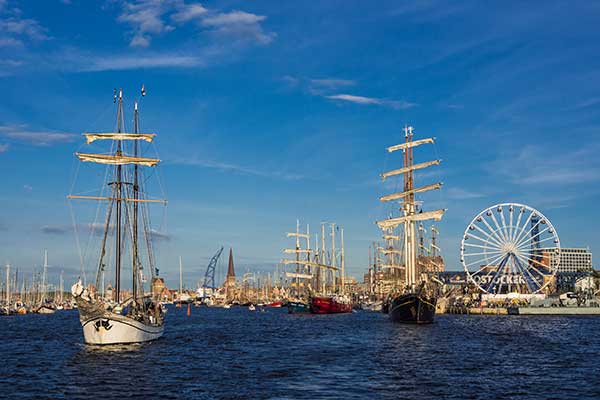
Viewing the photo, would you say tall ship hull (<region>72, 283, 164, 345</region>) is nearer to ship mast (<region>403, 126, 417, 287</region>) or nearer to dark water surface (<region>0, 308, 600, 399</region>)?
dark water surface (<region>0, 308, 600, 399</region>)


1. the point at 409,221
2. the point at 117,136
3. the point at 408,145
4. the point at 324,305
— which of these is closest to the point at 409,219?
the point at 409,221

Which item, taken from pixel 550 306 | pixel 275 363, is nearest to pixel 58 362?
pixel 275 363

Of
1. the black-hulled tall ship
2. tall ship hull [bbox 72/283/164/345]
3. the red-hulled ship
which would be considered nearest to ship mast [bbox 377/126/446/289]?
the black-hulled tall ship

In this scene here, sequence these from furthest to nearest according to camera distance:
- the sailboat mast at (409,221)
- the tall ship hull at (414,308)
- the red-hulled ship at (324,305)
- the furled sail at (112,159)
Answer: the red-hulled ship at (324,305) → the sailboat mast at (409,221) → the tall ship hull at (414,308) → the furled sail at (112,159)

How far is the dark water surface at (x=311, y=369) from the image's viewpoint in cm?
3641

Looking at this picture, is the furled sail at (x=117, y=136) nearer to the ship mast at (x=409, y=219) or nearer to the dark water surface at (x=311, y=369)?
the dark water surface at (x=311, y=369)

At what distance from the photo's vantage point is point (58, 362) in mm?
51344

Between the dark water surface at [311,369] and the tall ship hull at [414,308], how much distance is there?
21.3 meters

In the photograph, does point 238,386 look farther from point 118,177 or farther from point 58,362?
point 118,177

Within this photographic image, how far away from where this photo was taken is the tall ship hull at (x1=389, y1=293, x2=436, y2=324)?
95500 millimetres

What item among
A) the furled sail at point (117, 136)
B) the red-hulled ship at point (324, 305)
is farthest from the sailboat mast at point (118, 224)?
the red-hulled ship at point (324, 305)

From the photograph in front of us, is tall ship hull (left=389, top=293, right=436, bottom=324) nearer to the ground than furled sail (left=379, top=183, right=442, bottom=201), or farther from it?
nearer to the ground

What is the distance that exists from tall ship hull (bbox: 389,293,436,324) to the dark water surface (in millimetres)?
21287

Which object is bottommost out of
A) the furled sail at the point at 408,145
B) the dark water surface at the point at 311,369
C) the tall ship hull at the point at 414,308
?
the dark water surface at the point at 311,369
